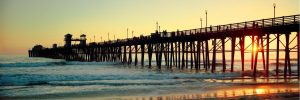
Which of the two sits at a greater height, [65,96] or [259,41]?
[259,41]

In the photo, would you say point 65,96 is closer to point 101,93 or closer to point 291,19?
point 101,93

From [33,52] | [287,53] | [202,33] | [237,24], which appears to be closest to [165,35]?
[202,33]

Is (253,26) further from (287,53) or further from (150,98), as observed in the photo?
(150,98)

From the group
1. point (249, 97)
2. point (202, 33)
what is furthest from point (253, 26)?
point (249, 97)

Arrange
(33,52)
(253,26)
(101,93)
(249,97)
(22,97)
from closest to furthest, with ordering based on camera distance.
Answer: (249,97) → (22,97) → (101,93) → (253,26) → (33,52)

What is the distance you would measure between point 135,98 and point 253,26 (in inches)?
544

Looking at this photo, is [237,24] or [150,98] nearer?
[150,98]

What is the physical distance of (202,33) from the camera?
34906mm

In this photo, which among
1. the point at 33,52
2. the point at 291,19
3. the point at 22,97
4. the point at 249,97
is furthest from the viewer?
the point at 33,52

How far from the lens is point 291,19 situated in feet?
84.2

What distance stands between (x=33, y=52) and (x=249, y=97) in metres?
109

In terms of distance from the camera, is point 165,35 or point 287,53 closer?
point 287,53

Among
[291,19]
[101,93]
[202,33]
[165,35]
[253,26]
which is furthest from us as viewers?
[165,35]

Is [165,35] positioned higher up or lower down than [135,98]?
higher up
